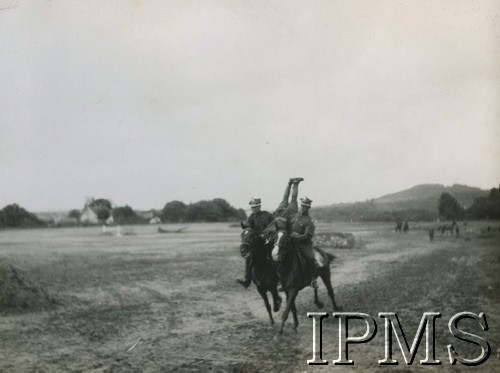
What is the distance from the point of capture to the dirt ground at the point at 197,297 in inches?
178

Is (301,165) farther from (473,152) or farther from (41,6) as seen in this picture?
(41,6)

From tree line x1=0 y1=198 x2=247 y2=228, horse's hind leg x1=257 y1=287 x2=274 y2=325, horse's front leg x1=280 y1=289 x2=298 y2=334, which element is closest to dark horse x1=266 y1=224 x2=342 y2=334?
horse's front leg x1=280 y1=289 x2=298 y2=334

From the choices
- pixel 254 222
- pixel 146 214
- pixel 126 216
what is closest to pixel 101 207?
pixel 126 216

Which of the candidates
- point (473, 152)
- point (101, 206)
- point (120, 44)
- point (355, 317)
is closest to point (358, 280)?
point (355, 317)

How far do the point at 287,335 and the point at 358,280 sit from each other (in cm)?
76

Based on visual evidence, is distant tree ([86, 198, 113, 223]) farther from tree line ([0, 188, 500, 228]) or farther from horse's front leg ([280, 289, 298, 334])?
horse's front leg ([280, 289, 298, 334])

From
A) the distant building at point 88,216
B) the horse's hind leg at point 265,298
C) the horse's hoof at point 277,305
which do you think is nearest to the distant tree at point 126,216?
the distant building at point 88,216

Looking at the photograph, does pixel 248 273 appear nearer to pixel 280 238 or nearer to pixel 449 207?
pixel 280 238

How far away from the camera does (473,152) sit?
471 cm

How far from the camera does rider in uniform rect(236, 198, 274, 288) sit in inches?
185
